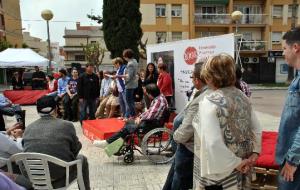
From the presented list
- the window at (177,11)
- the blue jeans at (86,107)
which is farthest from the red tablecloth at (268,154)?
the window at (177,11)

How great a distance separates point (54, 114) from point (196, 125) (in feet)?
5.39

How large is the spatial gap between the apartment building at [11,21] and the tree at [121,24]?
29809mm

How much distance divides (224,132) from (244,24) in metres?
41.3

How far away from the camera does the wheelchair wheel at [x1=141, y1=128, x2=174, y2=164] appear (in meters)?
5.74

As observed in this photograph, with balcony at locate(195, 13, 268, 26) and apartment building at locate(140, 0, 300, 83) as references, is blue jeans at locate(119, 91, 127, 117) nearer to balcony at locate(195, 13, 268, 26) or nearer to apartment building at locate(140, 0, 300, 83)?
apartment building at locate(140, 0, 300, 83)

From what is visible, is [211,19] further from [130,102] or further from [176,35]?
[130,102]

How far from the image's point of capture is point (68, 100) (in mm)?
11453

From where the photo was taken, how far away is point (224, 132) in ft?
8.25

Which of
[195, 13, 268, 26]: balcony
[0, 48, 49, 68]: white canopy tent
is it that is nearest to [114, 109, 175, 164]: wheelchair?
[0, 48, 49, 68]: white canopy tent

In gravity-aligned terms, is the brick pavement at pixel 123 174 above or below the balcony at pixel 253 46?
below

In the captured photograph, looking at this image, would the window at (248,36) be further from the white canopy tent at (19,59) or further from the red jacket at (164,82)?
the red jacket at (164,82)

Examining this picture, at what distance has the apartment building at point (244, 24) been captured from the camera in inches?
1588

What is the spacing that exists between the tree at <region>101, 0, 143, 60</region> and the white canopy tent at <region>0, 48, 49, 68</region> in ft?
18.6

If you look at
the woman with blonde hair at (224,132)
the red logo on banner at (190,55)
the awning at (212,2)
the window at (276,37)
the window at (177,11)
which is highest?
the awning at (212,2)
